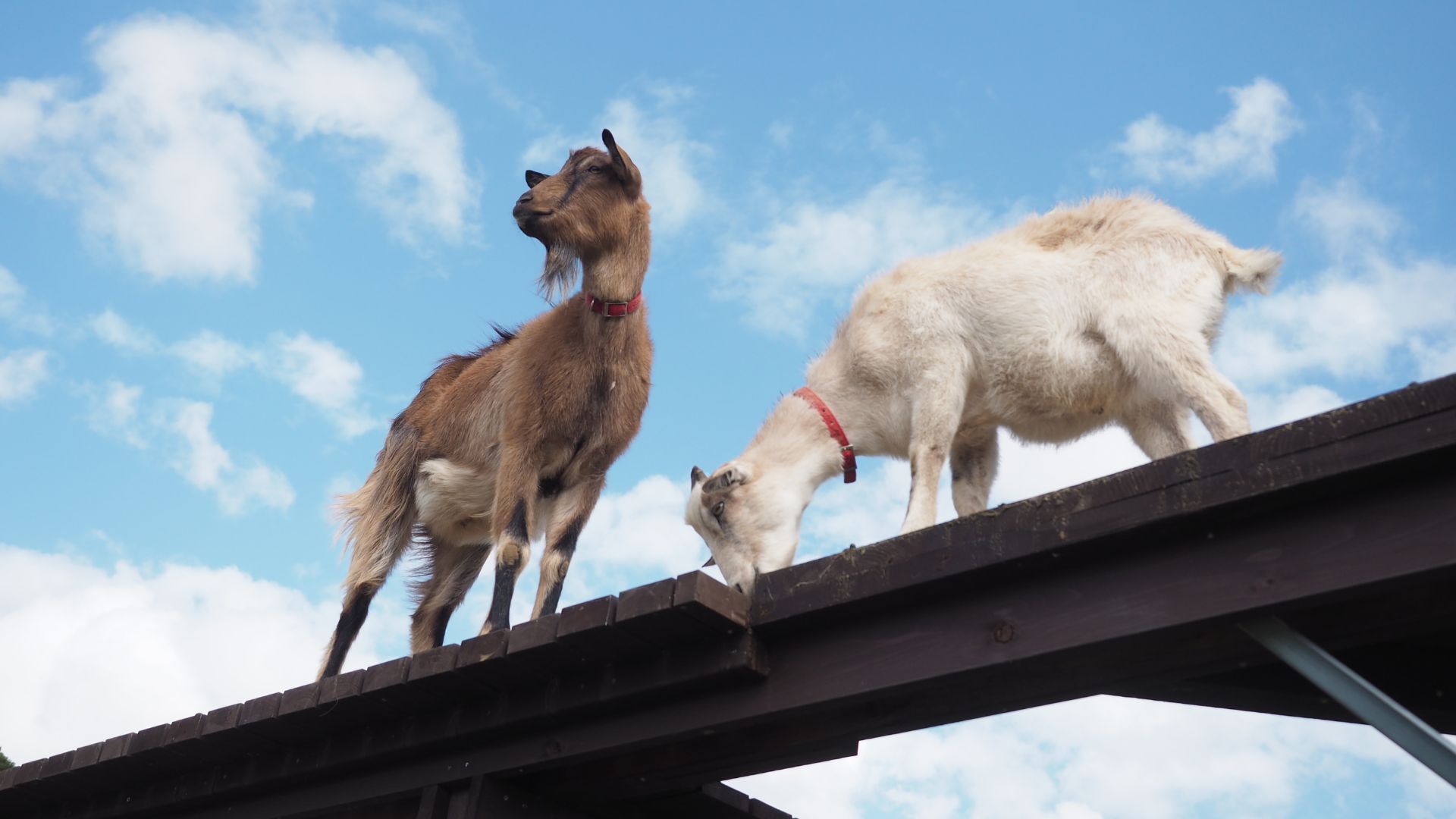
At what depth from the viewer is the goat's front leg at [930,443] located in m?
5.10

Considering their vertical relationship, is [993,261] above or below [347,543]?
above

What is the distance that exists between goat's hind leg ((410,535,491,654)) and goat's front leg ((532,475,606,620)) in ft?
4.14

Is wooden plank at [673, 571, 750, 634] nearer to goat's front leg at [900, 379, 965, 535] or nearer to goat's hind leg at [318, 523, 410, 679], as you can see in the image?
goat's front leg at [900, 379, 965, 535]

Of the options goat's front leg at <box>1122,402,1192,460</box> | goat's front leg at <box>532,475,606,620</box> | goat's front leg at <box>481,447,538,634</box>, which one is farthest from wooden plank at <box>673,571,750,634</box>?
goat's front leg at <box>1122,402,1192,460</box>

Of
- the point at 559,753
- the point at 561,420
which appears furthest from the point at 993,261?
the point at 559,753

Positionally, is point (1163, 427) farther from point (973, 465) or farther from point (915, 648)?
point (915, 648)

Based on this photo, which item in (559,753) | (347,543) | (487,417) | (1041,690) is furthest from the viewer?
(347,543)

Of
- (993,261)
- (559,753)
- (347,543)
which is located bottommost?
(559,753)

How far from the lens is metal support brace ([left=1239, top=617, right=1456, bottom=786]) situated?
7.97 feet

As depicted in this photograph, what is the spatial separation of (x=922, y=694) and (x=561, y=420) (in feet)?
9.17

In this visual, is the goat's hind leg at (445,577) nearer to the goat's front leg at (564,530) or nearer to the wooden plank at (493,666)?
the goat's front leg at (564,530)

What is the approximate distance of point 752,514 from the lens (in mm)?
5789

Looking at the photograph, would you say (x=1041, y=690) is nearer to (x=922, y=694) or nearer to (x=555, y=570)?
(x=922, y=694)

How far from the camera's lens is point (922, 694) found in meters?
3.29
